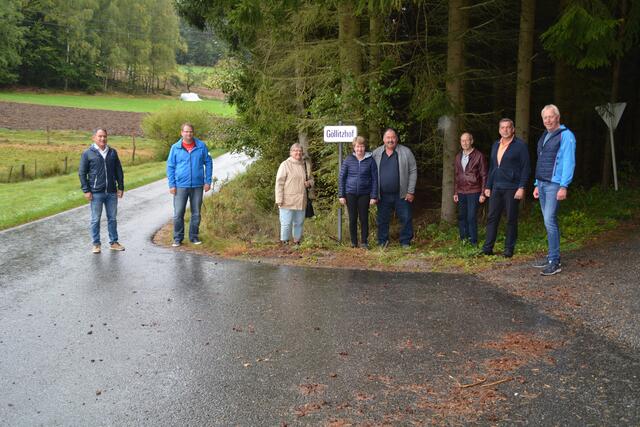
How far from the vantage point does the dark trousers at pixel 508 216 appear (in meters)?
8.91

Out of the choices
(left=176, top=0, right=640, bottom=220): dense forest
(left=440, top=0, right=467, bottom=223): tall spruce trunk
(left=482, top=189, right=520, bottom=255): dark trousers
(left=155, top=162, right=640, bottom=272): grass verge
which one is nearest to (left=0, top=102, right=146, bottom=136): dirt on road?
(left=176, top=0, right=640, bottom=220): dense forest

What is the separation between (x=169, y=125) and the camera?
4347 cm

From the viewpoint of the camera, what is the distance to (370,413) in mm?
4344

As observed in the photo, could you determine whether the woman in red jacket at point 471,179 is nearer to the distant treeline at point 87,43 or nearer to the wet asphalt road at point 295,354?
the wet asphalt road at point 295,354

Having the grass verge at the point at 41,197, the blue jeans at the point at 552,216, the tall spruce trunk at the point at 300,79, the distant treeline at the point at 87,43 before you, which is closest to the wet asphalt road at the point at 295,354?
the blue jeans at the point at 552,216

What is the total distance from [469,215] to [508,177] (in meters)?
1.29

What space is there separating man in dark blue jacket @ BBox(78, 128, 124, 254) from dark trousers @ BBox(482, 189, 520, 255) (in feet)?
20.7

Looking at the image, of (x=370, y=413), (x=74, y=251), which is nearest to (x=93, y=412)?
(x=370, y=413)

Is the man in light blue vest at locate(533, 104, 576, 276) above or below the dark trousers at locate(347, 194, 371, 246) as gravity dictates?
above

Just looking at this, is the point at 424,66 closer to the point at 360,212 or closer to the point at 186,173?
the point at 360,212

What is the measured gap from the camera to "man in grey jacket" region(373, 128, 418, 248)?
10484 millimetres

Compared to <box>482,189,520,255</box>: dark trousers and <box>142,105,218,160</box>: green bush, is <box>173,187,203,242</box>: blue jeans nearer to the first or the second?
<box>482,189,520,255</box>: dark trousers

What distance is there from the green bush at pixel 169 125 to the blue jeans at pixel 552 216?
36.3 m

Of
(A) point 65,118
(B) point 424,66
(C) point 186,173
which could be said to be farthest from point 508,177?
(A) point 65,118
